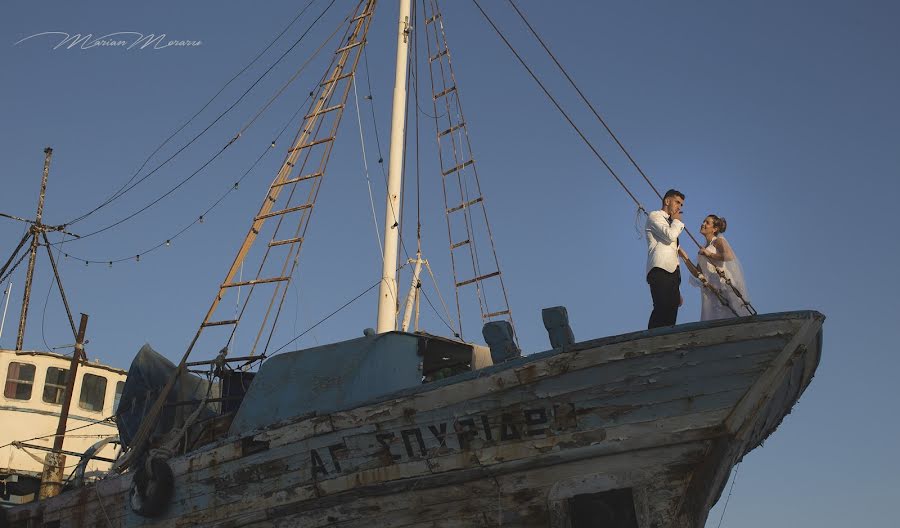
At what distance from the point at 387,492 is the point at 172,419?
18.1 feet

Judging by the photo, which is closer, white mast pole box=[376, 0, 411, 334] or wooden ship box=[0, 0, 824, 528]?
wooden ship box=[0, 0, 824, 528]

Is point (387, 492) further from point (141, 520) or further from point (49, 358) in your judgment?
point (49, 358)

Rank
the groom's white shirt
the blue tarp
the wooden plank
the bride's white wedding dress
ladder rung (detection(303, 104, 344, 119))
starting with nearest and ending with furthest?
the wooden plank → the bride's white wedding dress → the groom's white shirt → the blue tarp → ladder rung (detection(303, 104, 344, 119))

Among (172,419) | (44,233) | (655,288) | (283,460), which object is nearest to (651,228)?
(655,288)

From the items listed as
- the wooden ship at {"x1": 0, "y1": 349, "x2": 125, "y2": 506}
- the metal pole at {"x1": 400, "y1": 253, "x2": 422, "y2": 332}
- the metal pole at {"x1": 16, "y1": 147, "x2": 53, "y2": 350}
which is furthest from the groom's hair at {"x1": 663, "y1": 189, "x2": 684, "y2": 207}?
the metal pole at {"x1": 16, "y1": 147, "x2": 53, "y2": 350}

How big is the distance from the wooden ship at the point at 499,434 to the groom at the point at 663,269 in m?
1.08

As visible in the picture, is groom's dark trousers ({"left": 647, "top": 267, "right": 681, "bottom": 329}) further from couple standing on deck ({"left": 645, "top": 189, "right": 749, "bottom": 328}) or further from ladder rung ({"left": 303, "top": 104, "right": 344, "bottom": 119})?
ladder rung ({"left": 303, "top": 104, "right": 344, "bottom": 119})

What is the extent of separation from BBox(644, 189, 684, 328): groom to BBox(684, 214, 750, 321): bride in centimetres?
31

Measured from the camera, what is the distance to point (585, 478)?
8570 millimetres

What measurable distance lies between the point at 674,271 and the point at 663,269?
0.17 meters

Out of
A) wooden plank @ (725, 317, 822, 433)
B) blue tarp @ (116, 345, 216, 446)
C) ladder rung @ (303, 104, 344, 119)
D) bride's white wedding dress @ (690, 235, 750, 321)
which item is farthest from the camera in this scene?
ladder rung @ (303, 104, 344, 119)

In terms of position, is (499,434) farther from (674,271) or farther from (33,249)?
(33,249)

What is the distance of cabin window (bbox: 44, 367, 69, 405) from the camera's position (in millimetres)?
21016

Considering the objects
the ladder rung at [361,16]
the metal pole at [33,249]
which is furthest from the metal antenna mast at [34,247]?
the ladder rung at [361,16]
